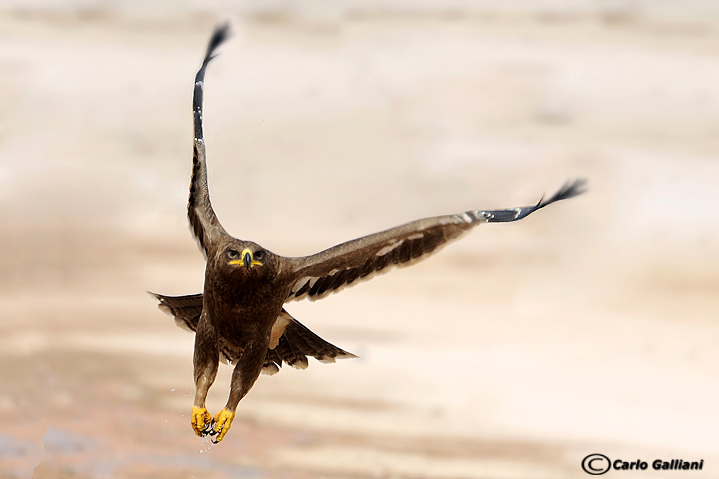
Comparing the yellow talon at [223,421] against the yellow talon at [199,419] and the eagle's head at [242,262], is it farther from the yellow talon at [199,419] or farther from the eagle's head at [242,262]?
the eagle's head at [242,262]

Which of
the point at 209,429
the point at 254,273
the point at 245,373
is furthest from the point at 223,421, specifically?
the point at 254,273

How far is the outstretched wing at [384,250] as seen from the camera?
741cm

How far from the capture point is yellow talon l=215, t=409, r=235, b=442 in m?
7.33

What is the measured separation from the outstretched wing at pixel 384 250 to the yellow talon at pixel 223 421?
1.29 metres

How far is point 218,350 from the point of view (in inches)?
305

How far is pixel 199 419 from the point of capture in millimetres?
7410

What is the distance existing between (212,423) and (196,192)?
7.38ft

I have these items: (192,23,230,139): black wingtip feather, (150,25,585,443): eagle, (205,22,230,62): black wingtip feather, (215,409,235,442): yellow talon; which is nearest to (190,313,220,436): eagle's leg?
(150,25,585,443): eagle

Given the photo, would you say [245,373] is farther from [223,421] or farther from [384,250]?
[384,250]

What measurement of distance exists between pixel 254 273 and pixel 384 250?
1.33m

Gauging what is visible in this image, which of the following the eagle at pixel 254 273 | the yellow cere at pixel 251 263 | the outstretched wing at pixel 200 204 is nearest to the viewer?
the yellow cere at pixel 251 263

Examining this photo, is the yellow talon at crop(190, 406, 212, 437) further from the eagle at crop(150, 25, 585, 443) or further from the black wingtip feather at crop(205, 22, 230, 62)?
the black wingtip feather at crop(205, 22, 230, 62)

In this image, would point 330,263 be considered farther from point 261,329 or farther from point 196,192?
point 196,192

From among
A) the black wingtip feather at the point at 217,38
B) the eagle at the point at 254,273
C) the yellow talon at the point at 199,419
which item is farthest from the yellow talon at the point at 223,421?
the black wingtip feather at the point at 217,38
